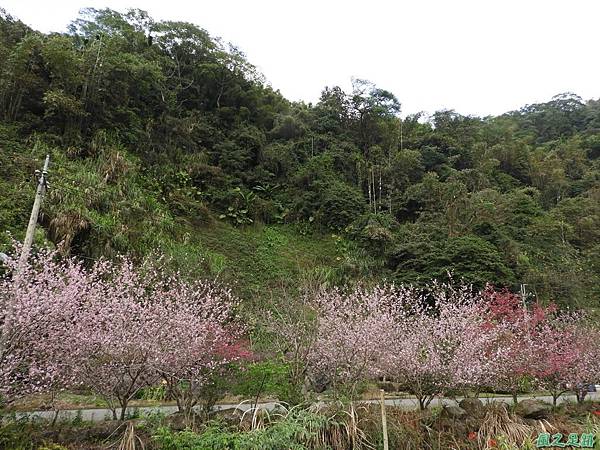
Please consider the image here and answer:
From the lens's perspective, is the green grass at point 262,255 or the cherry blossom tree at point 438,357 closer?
the cherry blossom tree at point 438,357

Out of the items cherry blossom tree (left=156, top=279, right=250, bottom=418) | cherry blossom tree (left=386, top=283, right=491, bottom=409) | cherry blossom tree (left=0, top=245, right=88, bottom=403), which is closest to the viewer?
cherry blossom tree (left=0, top=245, right=88, bottom=403)

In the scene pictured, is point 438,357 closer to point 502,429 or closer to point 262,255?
point 502,429

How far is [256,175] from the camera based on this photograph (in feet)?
93.7

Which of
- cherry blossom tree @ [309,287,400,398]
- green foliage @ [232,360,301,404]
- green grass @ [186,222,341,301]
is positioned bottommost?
green foliage @ [232,360,301,404]

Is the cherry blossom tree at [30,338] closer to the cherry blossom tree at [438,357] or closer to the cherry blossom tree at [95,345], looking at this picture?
the cherry blossom tree at [95,345]

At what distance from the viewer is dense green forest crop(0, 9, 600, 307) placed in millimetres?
18109

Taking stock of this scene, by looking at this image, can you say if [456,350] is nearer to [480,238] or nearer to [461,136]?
[480,238]

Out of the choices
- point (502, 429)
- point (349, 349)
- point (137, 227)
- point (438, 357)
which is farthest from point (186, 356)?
point (137, 227)

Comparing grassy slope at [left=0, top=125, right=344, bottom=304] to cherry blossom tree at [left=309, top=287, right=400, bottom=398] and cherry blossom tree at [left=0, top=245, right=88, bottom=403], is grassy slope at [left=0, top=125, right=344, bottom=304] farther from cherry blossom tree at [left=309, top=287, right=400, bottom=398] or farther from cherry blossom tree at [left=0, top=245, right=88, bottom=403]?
cherry blossom tree at [left=309, top=287, right=400, bottom=398]

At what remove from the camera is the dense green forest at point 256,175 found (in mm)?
18109

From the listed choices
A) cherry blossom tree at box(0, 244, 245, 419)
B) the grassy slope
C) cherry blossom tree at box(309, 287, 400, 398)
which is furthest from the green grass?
cherry blossom tree at box(0, 244, 245, 419)

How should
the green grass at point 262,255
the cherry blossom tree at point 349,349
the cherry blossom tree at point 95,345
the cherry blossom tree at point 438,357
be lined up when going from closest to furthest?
the cherry blossom tree at point 95,345 → the cherry blossom tree at point 438,357 → the cherry blossom tree at point 349,349 → the green grass at point 262,255

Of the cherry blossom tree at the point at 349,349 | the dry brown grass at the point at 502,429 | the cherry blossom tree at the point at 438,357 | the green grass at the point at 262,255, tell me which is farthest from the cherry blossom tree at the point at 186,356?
the green grass at the point at 262,255

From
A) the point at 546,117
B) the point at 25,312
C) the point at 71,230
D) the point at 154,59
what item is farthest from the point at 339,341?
the point at 546,117
